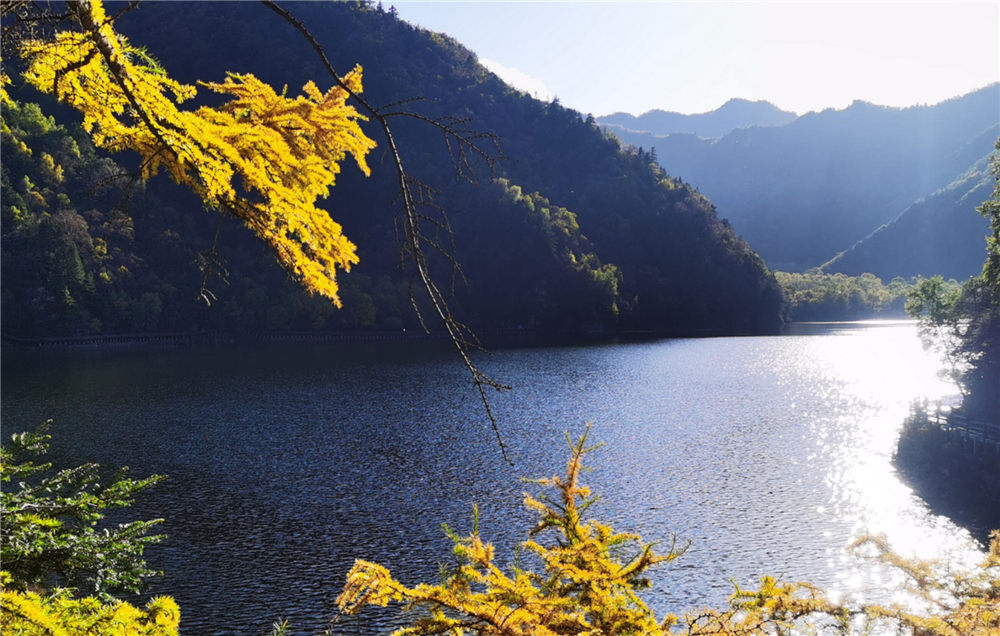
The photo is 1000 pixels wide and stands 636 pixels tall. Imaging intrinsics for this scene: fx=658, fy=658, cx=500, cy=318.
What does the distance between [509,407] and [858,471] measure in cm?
1896

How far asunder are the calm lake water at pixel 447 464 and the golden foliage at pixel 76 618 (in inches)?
73.1

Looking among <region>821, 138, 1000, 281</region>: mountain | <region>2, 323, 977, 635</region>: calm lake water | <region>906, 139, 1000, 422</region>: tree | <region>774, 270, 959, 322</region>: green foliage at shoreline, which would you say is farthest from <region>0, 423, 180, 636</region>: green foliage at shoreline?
<region>821, 138, 1000, 281</region>: mountain

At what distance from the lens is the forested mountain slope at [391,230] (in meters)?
82.1

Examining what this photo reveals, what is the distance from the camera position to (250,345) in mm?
80312

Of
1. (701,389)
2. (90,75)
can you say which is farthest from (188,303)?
(90,75)

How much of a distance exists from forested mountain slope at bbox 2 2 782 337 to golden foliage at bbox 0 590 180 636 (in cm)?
5700

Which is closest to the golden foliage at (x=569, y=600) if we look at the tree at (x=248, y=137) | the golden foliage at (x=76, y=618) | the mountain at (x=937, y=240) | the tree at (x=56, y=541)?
the tree at (x=248, y=137)

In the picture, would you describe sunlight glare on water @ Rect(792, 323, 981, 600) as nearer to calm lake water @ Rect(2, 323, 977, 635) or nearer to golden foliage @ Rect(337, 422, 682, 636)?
calm lake water @ Rect(2, 323, 977, 635)

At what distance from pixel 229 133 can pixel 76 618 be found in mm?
3054

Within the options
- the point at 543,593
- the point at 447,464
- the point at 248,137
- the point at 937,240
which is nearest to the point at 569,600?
the point at 543,593

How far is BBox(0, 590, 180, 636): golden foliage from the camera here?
3277mm

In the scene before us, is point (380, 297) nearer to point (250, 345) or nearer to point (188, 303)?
point (250, 345)

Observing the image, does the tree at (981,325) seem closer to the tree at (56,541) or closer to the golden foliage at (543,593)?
the golden foliage at (543,593)

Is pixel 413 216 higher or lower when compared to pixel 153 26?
lower
